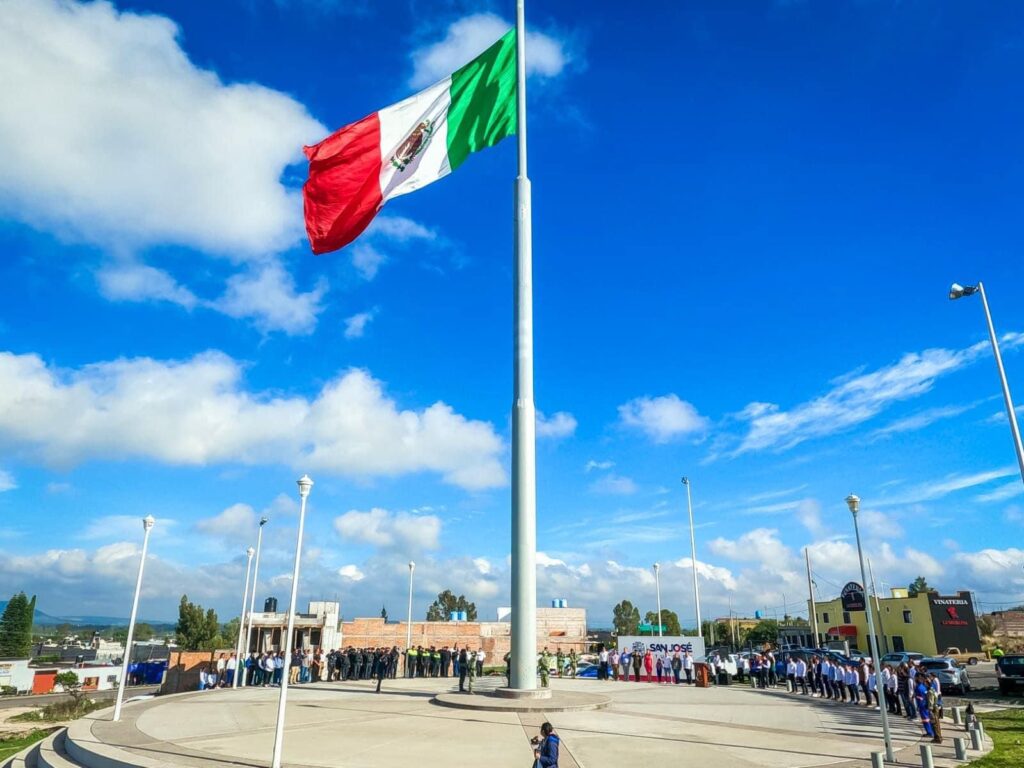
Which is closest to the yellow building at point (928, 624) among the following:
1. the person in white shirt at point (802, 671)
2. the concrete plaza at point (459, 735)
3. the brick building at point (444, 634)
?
the brick building at point (444, 634)

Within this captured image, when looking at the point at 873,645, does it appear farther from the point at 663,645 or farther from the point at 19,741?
the point at 19,741

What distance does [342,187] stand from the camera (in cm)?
2039

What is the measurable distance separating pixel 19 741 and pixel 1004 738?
28189 mm

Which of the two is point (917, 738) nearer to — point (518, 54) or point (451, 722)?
point (451, 722)

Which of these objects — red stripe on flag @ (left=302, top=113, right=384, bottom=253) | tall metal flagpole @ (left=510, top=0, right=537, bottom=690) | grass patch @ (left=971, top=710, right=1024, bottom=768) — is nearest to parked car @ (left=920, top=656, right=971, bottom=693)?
grass patch @ (left=971, top=710, right=1024, bottom=768)

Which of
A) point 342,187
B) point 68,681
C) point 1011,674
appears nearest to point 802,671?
point 1011,674

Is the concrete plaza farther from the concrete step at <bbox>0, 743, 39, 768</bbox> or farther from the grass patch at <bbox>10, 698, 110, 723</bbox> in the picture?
the grass patch at <bbox>10, 698, 110, 723</bbox>

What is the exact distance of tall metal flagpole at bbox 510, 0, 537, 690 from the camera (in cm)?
2019

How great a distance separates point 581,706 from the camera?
63.6 ft

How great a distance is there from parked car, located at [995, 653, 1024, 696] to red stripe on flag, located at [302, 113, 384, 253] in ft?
109

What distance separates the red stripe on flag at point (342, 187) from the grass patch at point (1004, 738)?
1970 cm

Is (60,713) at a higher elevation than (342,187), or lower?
lower

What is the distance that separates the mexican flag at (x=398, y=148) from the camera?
66.3 ft

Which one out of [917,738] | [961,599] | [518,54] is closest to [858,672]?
[917,738]
